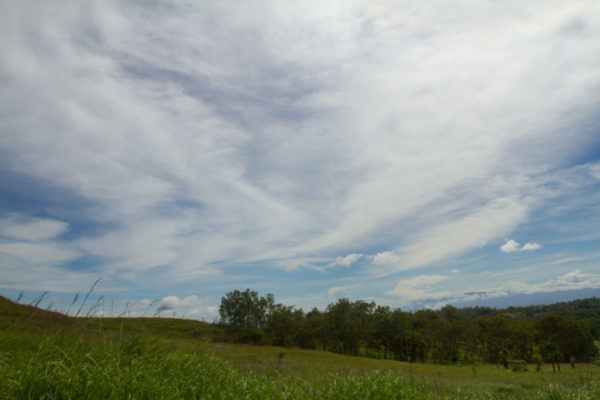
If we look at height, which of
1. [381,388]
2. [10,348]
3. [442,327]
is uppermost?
[10,348]

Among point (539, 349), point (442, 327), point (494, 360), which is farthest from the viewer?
point (442, 327)

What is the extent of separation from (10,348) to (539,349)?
82.6m

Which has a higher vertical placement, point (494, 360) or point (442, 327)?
point (442, 327)

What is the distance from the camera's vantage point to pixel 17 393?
443 cm

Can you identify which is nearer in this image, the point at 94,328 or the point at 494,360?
the point at 94,328

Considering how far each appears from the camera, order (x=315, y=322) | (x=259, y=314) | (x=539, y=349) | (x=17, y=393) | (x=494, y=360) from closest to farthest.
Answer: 1. (x=17, y=393)
2. (x=539, y=349)
3. (x=494, y=360)
4. (x=259, y=314)
5. (x=315, y=322)

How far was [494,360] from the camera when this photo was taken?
251 feet

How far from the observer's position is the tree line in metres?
75.2

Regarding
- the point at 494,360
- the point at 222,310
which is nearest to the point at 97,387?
the point at 222,310

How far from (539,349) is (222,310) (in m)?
72.7

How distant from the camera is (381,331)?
282 feet

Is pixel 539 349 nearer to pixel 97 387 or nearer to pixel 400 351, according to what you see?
pixel 400 351

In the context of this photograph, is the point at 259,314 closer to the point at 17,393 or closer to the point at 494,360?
the point at 494,360

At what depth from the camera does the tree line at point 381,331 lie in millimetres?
75188
